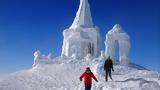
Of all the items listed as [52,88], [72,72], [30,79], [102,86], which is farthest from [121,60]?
[102,86]

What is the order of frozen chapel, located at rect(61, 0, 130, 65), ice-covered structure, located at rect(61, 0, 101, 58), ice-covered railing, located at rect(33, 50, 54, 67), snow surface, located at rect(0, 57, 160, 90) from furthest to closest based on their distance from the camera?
ice-covered structure, located at rect(61, 0, 101, 58) < frozen chapel, located at rect(61, 0, 130, 65) < ice-covered railing, located at rect(33, 50, 54, 67) < snow surface, located at rect(0, 57, 160, 90)

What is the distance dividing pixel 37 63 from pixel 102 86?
20.9 m

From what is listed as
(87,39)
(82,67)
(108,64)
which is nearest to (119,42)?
(87,39)

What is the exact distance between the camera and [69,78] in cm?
3722

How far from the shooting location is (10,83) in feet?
108

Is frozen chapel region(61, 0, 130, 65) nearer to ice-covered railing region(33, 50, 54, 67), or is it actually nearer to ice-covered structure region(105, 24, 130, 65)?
ice-covered structure region(105, 24, 130, 65)

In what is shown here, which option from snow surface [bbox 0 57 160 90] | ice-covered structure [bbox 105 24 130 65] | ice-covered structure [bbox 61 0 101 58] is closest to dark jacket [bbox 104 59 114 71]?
snow surface [bbox 0 57 160 90]

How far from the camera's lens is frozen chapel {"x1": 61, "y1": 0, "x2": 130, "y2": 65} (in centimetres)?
5056

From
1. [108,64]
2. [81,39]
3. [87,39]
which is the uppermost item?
[87,39]

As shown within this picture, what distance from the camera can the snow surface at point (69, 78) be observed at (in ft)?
83.2

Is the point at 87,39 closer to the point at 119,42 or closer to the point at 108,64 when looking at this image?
the point at 119,42

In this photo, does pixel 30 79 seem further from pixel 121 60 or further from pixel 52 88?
pixel 121 60

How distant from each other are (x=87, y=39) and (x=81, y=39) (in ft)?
4.83

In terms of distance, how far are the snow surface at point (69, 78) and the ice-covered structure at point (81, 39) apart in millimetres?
6641
